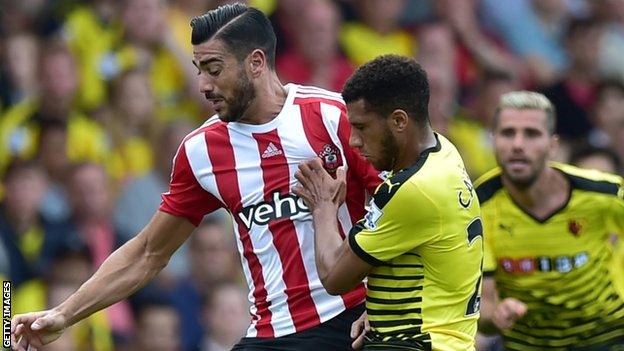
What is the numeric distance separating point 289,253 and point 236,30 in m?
0.92

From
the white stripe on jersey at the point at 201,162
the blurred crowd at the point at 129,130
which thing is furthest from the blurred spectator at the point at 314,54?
the white stripe on jersey at the point at 201,162

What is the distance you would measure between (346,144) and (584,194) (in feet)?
6.66

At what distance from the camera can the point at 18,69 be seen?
937 cm

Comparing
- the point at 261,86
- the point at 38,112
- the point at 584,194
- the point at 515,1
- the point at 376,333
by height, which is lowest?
the point at 376,333

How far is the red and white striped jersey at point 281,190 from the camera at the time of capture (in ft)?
18.4

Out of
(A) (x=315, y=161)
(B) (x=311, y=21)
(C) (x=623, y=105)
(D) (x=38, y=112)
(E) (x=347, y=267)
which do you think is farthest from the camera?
(C) (x=623, y=105)

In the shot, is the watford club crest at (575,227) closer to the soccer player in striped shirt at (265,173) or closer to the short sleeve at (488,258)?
the short sleeve at (488,258)

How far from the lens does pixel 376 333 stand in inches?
206

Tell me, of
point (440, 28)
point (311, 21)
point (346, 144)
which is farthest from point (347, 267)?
point (440, 28)

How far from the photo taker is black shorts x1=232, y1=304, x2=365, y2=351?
560 centimetres

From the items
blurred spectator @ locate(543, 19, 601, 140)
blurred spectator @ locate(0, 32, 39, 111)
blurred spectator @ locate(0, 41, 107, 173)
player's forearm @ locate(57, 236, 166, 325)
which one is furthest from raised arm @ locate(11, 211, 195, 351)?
blurred spectator @ locate(543, 19, 601, 140)

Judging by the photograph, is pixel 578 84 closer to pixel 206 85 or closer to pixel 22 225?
pixel 22 225

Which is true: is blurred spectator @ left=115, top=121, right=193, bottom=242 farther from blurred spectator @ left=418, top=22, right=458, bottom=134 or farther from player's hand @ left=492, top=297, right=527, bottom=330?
player's hand @ left=492, top=297, right=527, bottom=330

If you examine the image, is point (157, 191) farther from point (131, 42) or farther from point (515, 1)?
point (515, 1)
